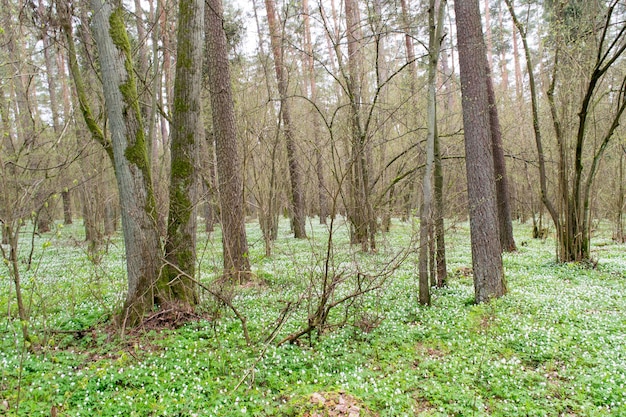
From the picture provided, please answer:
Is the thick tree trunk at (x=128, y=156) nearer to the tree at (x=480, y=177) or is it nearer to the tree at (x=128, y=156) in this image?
the tree at (x=128, y=156)

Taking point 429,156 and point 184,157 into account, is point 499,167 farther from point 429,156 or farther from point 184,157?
point 184,157

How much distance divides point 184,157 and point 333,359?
12.6ft

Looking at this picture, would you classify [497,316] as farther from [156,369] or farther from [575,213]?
[575,213]

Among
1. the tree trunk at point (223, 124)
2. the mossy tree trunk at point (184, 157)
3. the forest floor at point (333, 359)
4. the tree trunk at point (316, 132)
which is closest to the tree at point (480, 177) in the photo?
the forest floor at point (333, 359)

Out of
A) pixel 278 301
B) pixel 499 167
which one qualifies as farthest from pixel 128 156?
pixel 499 167

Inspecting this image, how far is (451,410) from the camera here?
3.84m

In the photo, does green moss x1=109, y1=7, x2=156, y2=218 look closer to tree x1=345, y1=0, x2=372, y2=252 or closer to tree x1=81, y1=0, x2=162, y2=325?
tree x1=81, y1=0, x2=162, y2=325

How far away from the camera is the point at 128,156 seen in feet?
18.7

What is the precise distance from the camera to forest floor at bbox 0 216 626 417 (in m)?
3.89

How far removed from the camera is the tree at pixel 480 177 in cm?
686

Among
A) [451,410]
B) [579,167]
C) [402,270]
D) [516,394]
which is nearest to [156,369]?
[451,410]

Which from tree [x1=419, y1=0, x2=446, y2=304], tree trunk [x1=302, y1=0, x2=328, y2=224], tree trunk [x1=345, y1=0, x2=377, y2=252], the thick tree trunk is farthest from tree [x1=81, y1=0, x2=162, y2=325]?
tree trunk [x1=345, y1=0, x2=377, y2=252]

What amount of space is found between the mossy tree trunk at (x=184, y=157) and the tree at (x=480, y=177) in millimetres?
4675

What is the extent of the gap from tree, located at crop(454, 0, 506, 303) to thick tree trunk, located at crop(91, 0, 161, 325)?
5366 millimetres
